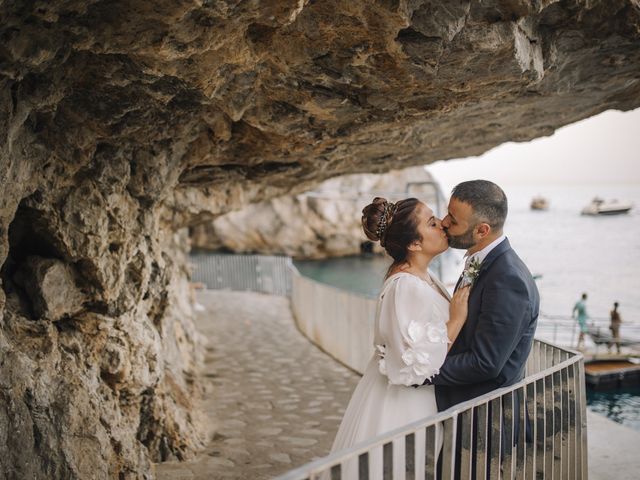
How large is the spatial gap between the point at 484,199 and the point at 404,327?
90cm

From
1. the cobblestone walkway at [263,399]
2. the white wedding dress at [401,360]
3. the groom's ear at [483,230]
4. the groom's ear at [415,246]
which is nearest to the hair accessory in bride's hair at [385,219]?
the groom's ear at [415,246]

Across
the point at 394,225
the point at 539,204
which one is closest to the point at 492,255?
the point at 394,225

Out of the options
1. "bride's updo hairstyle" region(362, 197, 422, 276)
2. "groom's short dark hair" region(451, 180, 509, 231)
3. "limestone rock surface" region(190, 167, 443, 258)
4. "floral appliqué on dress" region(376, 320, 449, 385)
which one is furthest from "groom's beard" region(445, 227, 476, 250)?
"limestone rock surface" region(190, 167, 443, 258)

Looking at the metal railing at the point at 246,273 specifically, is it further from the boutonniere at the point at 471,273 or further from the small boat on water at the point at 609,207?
the small boat on water at the point at 609,207

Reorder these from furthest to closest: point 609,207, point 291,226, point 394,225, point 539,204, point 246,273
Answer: point 539,204
point 609,207
point 291,226
point 246,273
point 394,225

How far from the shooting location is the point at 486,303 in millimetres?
3316

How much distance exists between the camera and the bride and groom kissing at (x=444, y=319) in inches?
129

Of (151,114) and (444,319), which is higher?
(151,114)

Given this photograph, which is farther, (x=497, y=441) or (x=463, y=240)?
(x=463, y=240)

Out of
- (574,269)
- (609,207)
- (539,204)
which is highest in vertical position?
(539,204)

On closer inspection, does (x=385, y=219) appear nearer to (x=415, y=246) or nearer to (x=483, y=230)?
(x=415, y=246)

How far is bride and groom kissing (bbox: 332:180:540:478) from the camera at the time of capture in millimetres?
3279

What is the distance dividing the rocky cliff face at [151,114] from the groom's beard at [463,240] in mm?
1420

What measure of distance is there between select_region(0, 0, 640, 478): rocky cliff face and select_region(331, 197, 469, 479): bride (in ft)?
4.41
